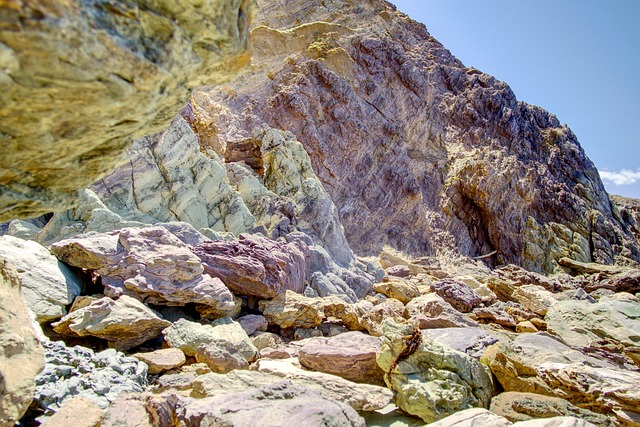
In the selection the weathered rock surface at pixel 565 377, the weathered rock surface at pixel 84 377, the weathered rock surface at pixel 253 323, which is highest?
the weathered rock surface at pixel 565 377

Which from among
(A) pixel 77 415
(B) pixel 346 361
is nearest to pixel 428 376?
(B) pixel 346 361

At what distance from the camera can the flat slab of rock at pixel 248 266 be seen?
9.00 metres

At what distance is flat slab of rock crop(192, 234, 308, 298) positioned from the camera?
354 inches

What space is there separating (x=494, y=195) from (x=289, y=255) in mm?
29779

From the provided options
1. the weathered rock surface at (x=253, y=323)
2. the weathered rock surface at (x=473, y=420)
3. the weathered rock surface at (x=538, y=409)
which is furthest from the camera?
the weathered rock surface at (x=253, y=323)

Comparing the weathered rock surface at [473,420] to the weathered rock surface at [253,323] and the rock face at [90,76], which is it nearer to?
the rock face at [90,76]

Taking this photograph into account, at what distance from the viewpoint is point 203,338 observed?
6344 millimetres

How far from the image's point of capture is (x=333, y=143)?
103ft

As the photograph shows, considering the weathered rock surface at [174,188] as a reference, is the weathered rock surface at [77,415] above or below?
below

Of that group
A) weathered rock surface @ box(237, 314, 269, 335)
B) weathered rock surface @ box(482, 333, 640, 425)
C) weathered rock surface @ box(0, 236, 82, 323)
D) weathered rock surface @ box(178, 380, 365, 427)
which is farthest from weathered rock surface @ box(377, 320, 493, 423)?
weathered rock surface @ box(0, 236, 82, 323)

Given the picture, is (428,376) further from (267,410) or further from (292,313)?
(292,313)

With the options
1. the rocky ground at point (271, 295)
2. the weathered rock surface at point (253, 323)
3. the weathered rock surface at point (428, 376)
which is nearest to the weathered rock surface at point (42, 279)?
the rocky ground at point (271, 295)

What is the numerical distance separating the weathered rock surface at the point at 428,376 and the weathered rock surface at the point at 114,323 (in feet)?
13.2

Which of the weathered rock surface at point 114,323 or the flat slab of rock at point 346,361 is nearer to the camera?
the weathered rock surface at point 114,323
